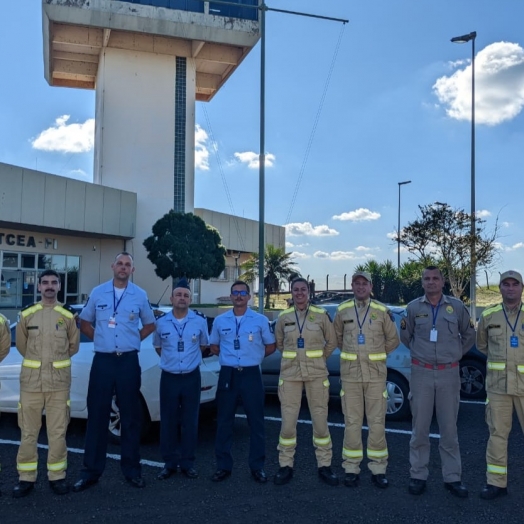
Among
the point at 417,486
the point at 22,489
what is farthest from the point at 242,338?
the point at 22,489

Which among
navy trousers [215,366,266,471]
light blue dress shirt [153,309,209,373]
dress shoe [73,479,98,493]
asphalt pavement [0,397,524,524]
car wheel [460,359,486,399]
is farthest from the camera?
car wheel [460,359,486,399]

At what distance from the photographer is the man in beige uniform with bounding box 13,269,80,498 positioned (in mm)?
4988

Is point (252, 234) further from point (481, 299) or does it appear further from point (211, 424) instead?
point (211, 424)

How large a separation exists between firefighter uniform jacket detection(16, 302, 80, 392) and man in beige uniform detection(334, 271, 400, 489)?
2561mm

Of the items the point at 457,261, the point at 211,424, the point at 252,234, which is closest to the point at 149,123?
the point at 252,234

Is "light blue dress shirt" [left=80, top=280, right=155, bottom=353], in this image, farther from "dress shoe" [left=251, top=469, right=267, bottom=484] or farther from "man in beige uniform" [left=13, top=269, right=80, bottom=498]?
"dress shoe" [left=251, top=469, right=267, bottom=484]

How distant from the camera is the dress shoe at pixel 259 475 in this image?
5.28 meters

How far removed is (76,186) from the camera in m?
26.2

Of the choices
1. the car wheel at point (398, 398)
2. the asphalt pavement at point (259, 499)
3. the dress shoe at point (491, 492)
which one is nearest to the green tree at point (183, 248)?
the car wheel at point (398, 398)

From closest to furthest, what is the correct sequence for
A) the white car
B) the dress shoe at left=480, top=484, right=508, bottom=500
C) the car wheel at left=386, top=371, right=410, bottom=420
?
the dress shoe at left=480, top=484, right=508, bottom=500 → the white car → the car wheel at left=386, top=371, right=410, bottom=420

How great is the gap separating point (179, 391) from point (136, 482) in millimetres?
890

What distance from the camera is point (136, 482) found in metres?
5.22

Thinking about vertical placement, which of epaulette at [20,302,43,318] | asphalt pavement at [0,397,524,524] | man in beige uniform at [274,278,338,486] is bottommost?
asphalt pavement at [0,397,524,524]

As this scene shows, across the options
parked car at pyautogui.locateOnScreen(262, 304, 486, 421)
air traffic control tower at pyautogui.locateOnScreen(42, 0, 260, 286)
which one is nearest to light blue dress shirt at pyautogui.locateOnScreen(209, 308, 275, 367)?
parked car at pyautogui.locateOnScreen(262, 304, 486, 421)
